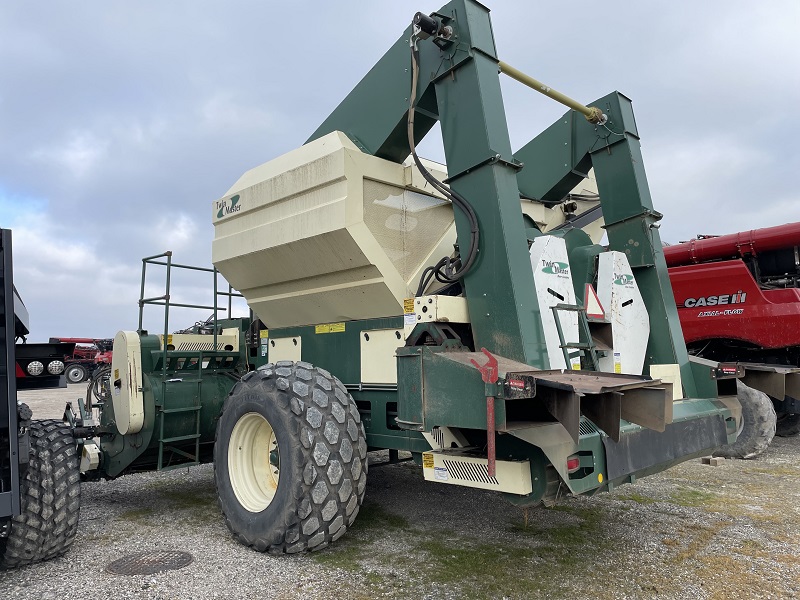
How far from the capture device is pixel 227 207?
5449 millimetres

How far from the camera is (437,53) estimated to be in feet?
13.3

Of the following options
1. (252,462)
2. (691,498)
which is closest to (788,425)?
(691,498)

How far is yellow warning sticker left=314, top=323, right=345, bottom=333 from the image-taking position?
15.8ft

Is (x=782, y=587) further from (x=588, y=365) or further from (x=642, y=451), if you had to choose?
(x=588, y=365)

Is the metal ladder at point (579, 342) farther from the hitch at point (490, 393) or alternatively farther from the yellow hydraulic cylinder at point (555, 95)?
the yellow hydraulic cylinder at point (555, 95)

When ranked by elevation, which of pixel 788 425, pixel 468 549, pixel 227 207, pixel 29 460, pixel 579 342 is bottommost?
pixel 468 549

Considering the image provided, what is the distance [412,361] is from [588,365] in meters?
1.43

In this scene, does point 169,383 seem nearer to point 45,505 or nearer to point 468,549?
point 45,505

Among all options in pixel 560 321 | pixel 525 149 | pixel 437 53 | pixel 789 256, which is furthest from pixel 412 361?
pixel 789 256

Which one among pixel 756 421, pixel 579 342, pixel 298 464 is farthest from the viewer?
pixel 756 421

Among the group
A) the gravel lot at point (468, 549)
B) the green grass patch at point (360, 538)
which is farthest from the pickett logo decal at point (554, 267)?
the green grass patch at point (360, 538)

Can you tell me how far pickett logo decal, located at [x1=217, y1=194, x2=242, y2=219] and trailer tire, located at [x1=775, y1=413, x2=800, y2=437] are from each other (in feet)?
26.8

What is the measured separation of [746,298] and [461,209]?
5.97 m

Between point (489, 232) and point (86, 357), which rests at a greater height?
point (86, 357)
